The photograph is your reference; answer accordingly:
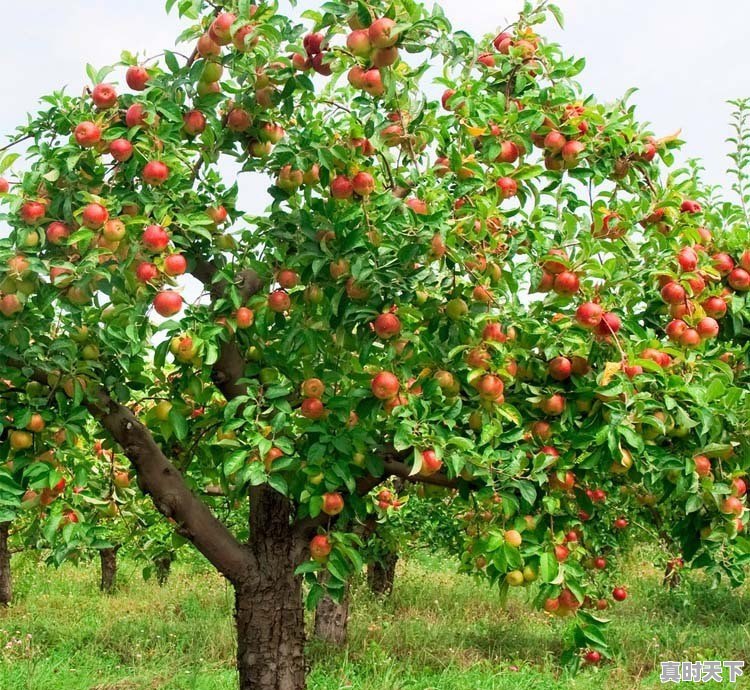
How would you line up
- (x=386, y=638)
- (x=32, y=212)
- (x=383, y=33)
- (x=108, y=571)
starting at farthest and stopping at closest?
(x=108, y=571) → (x=386, y=638) → (x=32, y=212) → (x=383, y=33)

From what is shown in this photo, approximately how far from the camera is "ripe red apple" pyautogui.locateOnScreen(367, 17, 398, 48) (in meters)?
2.77

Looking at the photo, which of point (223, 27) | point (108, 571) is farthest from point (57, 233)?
point (108, 571)

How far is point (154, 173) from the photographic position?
309cm

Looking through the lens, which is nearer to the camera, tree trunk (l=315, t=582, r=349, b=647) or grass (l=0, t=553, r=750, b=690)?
grass (l=0, t=553, r=750, b=690)

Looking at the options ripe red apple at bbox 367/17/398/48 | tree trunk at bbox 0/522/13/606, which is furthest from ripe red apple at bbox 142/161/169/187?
tree trunk at bbox 0/522/13/606

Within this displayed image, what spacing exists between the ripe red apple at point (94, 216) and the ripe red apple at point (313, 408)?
0.98 meters

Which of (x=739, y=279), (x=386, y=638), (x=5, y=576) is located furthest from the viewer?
(x=5, y=576)

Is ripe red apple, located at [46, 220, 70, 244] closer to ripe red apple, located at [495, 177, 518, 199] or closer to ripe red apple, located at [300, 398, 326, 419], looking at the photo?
ripe red apple, located at [300, 398, 326, 419]

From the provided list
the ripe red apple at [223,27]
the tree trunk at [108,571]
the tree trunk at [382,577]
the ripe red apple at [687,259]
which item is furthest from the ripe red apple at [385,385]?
the tree trunk at [108,571]

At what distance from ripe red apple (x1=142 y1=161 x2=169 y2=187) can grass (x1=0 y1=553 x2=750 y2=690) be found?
4.50 metres

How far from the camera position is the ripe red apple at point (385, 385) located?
9.94 ft

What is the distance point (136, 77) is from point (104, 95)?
0.59 feet

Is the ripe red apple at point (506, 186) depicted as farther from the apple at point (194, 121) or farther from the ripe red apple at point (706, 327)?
the apple at point (194, 121)

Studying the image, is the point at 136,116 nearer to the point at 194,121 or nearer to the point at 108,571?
the point at 194,121
